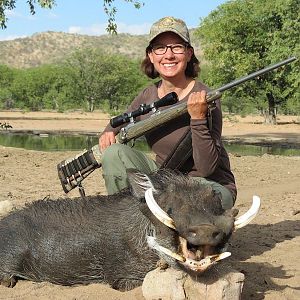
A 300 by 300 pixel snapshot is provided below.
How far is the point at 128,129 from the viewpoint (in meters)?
4.93

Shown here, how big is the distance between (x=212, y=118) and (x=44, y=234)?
1569 mm

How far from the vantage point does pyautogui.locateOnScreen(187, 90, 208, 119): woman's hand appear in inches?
167

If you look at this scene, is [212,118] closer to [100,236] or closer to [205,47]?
[100,236]

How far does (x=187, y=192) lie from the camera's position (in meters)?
3.61

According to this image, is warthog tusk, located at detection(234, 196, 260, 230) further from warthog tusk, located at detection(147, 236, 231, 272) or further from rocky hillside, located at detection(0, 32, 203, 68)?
rocky hillside, located at detection(0, 32, 203, 68)

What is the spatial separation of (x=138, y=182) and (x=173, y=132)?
A: 3.34 feet

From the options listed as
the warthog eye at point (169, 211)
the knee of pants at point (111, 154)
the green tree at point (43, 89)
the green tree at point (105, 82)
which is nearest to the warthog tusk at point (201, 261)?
the warthog eye at point (169, 211)

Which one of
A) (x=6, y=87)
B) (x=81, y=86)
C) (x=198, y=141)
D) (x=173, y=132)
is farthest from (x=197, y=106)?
(x=6, y=87)

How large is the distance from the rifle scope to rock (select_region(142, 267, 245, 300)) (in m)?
1.73

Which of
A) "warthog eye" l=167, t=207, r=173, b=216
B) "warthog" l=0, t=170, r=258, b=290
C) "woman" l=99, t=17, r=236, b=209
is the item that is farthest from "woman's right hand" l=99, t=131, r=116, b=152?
"warthog eye" l=167, t=207, r=173, b=216

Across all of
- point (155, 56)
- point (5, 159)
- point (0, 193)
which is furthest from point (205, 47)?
point (155, 56)

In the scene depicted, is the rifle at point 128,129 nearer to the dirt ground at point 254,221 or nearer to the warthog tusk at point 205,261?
the dirt ground at point 254,221

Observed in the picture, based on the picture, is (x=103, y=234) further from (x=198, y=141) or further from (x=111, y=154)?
(x=198, y=141)

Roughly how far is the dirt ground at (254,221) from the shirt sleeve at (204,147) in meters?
0.73
